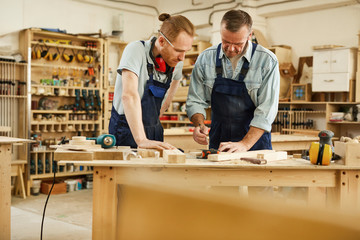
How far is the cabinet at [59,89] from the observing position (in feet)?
23.8

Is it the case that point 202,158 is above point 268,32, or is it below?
below

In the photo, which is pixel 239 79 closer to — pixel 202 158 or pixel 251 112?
pixel 251 112

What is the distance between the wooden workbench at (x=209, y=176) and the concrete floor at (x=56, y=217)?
2477mm

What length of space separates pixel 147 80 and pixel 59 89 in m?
5.37

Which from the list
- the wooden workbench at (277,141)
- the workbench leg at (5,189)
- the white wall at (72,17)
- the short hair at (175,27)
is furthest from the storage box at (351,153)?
the white wall at (72,17)

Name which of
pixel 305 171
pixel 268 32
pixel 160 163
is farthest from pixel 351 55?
pixel 160 163

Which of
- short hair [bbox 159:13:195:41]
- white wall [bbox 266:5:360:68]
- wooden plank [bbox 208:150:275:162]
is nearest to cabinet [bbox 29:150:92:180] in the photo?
white wall [bbox 266:5:360:68]

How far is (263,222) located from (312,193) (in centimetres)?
245

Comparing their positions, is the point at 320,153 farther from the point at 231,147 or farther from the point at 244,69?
the point at 244,69

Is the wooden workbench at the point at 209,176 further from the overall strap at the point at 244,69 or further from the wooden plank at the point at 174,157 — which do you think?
the overall strap at the point at 244,69

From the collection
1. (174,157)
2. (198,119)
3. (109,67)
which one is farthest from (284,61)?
(174,157)

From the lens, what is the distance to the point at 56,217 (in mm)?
5598

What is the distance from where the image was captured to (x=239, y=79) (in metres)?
2.62

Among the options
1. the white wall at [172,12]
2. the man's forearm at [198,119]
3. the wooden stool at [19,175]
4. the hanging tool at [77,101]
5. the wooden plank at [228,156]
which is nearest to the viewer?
the wooden plank at [228,156]
